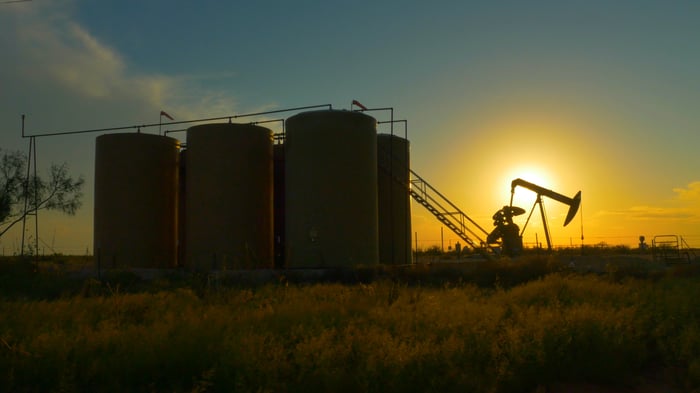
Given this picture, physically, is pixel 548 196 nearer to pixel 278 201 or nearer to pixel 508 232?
pixel 508 232

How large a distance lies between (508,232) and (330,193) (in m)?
14.1

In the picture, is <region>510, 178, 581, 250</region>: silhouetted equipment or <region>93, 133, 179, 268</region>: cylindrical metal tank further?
<region>510, 178, 581, 250</region>: silhouetted equipment

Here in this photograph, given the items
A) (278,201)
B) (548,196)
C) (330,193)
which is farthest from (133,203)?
(548,196)

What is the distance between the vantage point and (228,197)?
2681cm

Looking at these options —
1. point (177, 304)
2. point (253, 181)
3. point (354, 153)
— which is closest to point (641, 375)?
point (177, 304)

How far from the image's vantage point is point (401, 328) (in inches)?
390

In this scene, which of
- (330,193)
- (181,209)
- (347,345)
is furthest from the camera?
(181,209)

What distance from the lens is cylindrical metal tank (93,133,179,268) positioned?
92.9 feet

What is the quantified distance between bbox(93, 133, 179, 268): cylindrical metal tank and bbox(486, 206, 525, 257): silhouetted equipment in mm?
17118

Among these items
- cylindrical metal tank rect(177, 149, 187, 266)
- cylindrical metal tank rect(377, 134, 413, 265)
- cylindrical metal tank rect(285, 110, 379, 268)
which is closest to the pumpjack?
cylindrical metal tank rect(377, 134, 413, 265)

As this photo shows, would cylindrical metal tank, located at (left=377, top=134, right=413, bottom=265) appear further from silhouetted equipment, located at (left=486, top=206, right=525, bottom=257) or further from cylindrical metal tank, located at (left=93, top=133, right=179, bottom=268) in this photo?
cylindrical metal tank, located at (left=93, top=133, right=179, bottom=268)

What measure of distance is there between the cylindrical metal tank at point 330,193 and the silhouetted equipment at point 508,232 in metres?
11.4

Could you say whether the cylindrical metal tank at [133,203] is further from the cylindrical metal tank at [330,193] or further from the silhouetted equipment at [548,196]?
the silhouetted equipment at [548,196]

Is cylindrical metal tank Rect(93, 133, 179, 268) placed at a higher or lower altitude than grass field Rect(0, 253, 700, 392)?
higher
